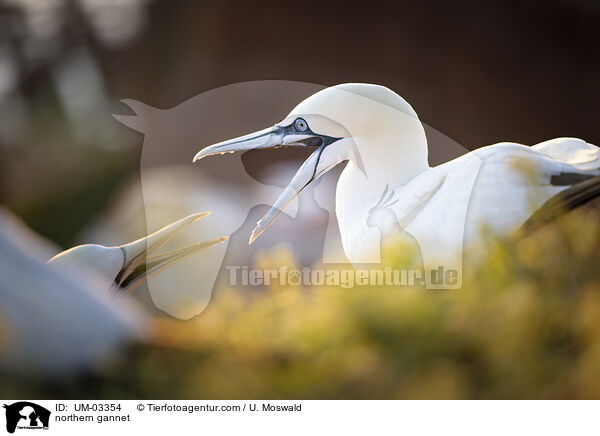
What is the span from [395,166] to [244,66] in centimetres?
104

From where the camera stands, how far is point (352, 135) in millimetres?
1070

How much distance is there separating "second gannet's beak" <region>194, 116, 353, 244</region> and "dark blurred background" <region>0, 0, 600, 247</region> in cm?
55

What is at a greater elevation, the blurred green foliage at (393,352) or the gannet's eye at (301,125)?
the gannet's eye at (301,125)

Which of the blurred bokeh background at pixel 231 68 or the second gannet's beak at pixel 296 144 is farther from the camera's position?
the blurred bokeh background at pixel 231 68

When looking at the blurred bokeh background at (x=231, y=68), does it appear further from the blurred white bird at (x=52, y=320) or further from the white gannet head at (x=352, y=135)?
the blurred white bird at (x=52, y=320)

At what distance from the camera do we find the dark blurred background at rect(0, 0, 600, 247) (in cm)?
161

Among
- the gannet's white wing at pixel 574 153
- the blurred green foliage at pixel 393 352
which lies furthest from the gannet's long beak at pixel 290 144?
the blurred green foliage at pixel 393 352

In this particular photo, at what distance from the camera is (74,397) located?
35 centimetres

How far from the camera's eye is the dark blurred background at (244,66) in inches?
63.3

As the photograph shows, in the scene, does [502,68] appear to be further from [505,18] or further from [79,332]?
[79,332]

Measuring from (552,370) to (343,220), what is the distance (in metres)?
0.80

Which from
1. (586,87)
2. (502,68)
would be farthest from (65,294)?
(502,68)

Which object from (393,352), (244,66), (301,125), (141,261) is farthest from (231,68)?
(393,352)
